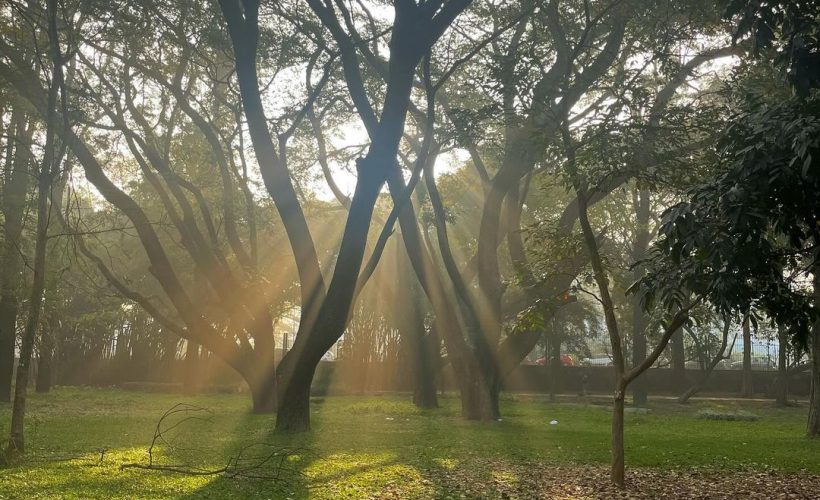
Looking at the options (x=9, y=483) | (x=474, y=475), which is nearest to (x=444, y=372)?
(x=474, y=475)

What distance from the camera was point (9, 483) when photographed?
6.45 m

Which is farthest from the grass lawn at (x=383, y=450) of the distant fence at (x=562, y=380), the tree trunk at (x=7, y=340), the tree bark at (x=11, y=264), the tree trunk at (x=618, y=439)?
the distant fence at (x=562, y=380)

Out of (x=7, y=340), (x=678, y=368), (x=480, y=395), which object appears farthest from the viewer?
(x=678, y=368)

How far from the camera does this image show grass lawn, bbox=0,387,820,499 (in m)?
6.88

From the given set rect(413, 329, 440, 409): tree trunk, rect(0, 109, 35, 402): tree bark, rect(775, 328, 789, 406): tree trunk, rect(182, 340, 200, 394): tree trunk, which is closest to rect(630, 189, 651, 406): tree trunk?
rect(775, 328, 789, 406): tree trunk

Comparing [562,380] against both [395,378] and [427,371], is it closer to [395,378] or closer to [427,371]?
[395,378]

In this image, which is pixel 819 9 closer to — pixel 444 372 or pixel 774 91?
pixel 774 91

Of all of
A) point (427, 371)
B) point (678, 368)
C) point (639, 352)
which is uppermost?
point (639, 352)

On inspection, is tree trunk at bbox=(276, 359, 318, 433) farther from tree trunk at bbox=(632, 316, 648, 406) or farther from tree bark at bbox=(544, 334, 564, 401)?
tree bark at bbox=(544, 334, 564, 401)

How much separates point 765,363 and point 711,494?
2067 centimetres

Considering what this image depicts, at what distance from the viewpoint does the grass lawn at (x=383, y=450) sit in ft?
22.6

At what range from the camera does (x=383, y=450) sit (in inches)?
382

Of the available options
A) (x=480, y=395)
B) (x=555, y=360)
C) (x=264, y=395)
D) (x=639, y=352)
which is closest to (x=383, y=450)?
(x=480, y=395)

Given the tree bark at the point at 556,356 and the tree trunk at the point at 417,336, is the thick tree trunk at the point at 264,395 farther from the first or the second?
the tree bark at the point at 556,356
